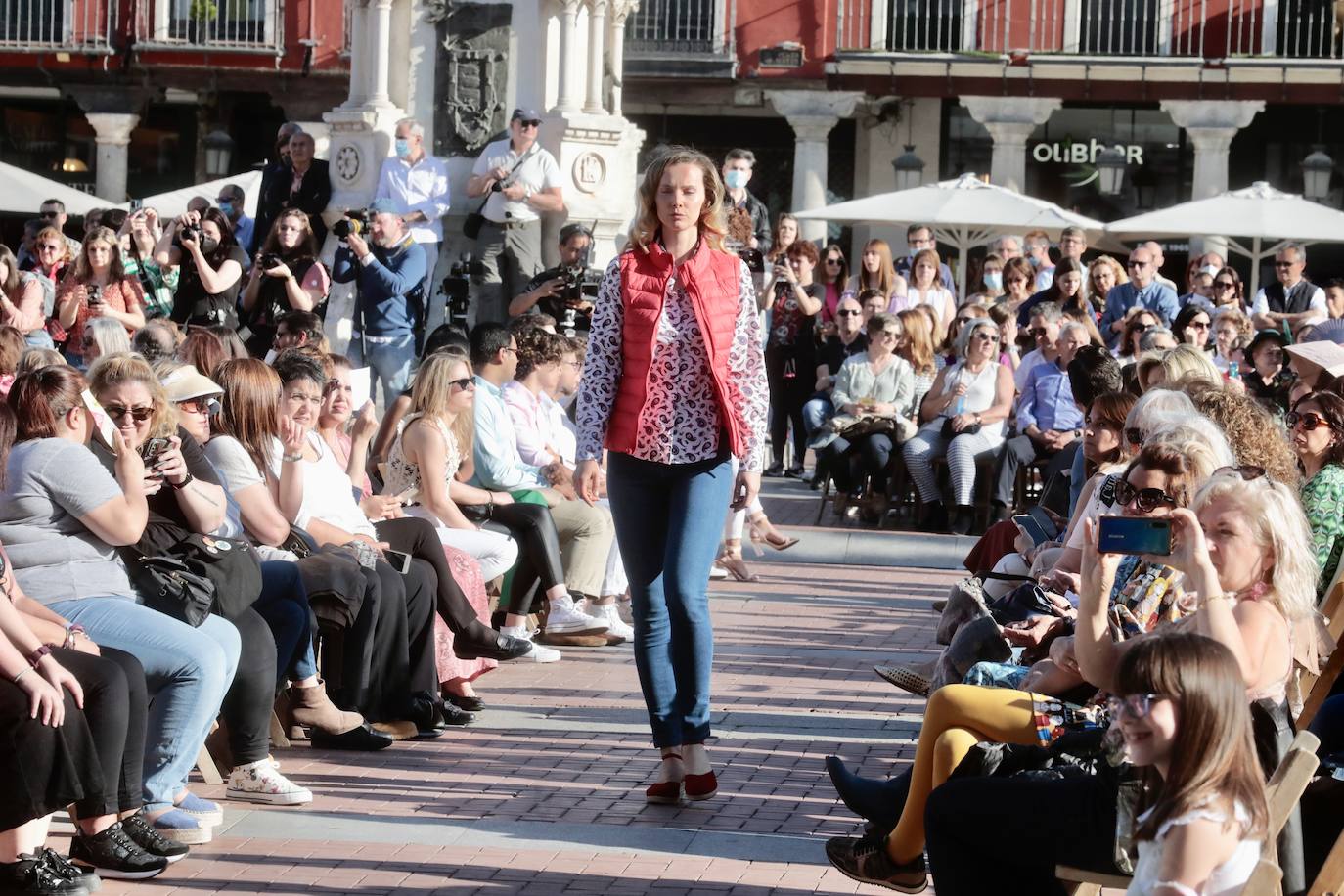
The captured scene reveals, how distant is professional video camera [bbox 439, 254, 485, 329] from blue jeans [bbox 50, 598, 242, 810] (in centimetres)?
Answer: 865

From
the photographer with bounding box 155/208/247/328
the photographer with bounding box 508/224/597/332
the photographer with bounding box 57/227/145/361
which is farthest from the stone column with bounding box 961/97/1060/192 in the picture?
the photographer with bounding box 57/227/145/361

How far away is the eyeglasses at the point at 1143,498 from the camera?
17.8 ft

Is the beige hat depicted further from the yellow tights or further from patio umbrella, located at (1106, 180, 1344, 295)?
patio umbrella, located at (1106, 180, 1344, 295)

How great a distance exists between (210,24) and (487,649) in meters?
27.8

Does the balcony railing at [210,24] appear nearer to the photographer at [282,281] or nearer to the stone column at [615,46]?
the stone column at [615,46]

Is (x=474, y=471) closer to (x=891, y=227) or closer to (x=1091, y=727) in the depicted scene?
(x=1091, y=727)

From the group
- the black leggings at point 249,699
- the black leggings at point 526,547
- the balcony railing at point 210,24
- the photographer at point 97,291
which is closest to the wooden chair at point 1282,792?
the black leggings at point 249,699

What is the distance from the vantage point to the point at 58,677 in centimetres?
527

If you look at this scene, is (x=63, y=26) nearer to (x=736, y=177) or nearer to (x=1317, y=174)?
(x=1317, y=174)

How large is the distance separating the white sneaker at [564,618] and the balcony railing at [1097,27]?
2424cm

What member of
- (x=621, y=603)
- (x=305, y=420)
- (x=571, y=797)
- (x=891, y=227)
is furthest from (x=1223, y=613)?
(x=891, y=227)

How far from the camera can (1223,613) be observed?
180 inches

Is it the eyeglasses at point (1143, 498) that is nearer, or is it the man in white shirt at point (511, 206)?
the eyeglasses at point (1143, 498)

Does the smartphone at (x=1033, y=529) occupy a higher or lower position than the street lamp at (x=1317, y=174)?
lower
